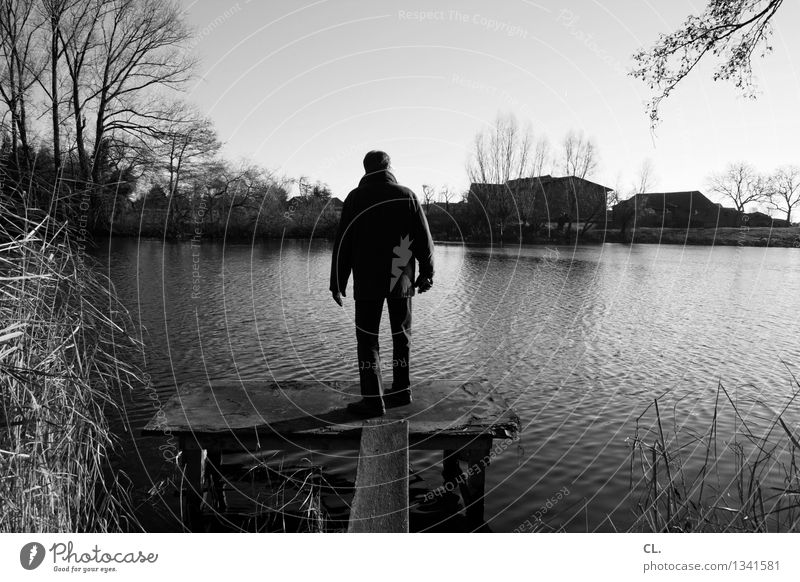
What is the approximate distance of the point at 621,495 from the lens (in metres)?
6.80

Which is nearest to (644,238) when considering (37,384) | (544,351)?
(544,351)

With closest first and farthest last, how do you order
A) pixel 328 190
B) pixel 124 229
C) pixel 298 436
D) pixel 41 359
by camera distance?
1. pixel 41 359
2. pixel 298 436
3. pixel 328 190
4. pixel 124 229

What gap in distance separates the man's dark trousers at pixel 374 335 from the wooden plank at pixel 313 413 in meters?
0.49

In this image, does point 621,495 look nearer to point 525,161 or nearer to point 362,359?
point 362,359

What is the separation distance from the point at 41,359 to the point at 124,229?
1821 inches

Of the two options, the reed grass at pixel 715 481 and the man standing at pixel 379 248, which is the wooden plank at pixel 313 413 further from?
the reed grass at pixel 715 481

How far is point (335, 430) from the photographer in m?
5.75

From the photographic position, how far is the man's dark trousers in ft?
19.0

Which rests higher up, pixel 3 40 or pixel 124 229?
pixel 3 40

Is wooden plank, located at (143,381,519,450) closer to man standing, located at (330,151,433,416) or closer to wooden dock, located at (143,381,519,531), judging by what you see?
wooden dock, located at (143,381,519,531)

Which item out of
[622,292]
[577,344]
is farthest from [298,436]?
[622,292]
